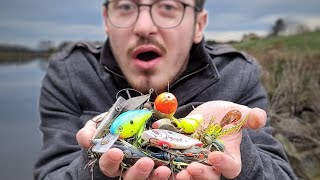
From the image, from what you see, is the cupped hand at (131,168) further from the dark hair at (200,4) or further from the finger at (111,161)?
the dark hair at (200,4)

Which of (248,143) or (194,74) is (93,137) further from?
(194,74)

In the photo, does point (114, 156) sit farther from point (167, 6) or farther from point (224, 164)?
point (167, 6)

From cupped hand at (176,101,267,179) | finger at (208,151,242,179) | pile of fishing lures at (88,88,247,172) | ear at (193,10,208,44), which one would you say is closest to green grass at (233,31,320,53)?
ear at (193,10,208,44)

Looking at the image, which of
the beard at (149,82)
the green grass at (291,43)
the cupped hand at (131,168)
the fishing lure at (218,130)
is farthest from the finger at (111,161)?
the green grass at (291,43)

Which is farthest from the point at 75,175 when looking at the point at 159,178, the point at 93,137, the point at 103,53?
the point at 103,53

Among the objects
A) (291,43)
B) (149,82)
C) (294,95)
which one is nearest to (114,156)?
(149,82)

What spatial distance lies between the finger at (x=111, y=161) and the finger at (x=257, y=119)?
459 mm

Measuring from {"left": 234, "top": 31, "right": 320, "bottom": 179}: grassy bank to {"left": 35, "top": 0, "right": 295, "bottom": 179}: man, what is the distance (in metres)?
3.22

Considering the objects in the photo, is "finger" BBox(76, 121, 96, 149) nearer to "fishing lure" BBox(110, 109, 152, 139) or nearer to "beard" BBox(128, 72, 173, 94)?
"fishing lure" BBox(110, 109, 152, 139)

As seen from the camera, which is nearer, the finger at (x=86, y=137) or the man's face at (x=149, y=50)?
the finger at (x=86, y=137)

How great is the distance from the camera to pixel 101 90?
7.75 feet

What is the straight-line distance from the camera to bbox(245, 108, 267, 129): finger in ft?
4.94

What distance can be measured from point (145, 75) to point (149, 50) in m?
0.12

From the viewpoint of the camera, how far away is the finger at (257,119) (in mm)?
1505
